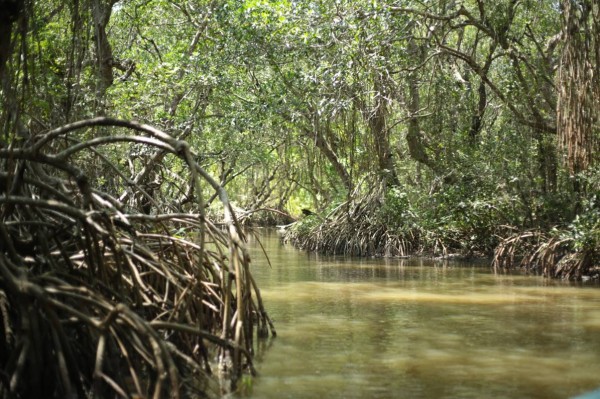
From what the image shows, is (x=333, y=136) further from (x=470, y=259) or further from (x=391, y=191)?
(x=470, y=259)

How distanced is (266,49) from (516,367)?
9.06m

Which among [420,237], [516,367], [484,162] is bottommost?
[516,367]

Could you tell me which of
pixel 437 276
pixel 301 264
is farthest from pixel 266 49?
pixel 437 276

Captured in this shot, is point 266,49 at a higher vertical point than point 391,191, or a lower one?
higher

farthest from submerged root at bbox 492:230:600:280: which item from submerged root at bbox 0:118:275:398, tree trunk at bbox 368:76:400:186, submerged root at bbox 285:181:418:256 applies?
submerged root at bbox 0:118:275:398

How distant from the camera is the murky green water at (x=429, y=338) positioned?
5.00 m

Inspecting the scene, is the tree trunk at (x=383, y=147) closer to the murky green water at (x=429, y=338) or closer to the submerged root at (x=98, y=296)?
the murky green water at (x=429, y=338)

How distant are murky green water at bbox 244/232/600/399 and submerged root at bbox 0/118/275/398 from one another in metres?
0.64

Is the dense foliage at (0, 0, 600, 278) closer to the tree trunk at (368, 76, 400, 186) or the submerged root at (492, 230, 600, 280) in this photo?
the tree trunk at (368, 76, 400, 186)

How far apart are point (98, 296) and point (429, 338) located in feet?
11.4

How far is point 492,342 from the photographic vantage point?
6461mm

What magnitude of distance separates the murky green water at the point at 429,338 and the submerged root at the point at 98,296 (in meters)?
0.64

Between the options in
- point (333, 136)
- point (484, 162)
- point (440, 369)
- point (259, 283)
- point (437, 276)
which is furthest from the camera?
point (333, 136)

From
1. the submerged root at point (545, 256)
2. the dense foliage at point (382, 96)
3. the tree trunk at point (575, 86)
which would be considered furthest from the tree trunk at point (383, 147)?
the tree trunk at point (575, 86)
